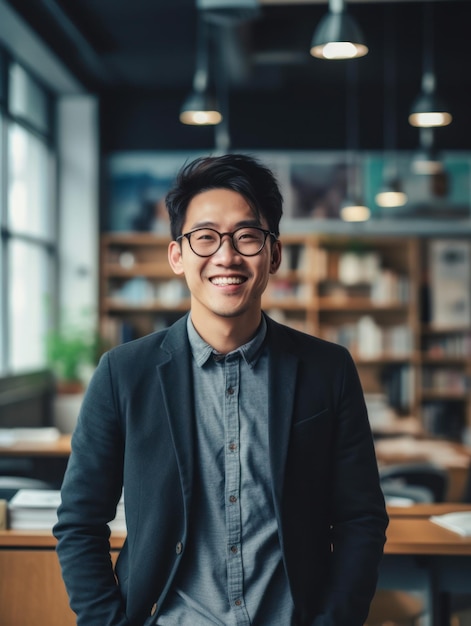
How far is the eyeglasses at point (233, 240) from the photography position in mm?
1825

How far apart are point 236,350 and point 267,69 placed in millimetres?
7671

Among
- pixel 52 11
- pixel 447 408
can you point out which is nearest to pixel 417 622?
pixel 52 11

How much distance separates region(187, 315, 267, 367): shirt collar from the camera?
1.89m

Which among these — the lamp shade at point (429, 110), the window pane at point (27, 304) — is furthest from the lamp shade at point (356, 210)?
the window pane at point (27, 304)

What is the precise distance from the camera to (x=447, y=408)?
959cm

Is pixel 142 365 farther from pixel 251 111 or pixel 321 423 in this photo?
pixel 251 111

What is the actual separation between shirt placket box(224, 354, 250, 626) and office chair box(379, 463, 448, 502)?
Answer: 4066 mm

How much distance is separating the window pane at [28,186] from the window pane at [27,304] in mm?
242

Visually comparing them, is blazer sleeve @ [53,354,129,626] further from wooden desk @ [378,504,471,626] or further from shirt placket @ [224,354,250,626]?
wooden desk @ [378,504,471,626]

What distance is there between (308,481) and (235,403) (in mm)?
231

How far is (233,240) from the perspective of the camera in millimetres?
1826

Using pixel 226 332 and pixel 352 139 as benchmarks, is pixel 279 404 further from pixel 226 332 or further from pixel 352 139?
pixel 352 139

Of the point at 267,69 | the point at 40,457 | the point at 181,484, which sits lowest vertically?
the point at 40,457

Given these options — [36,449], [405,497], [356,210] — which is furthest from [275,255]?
[356,210]
